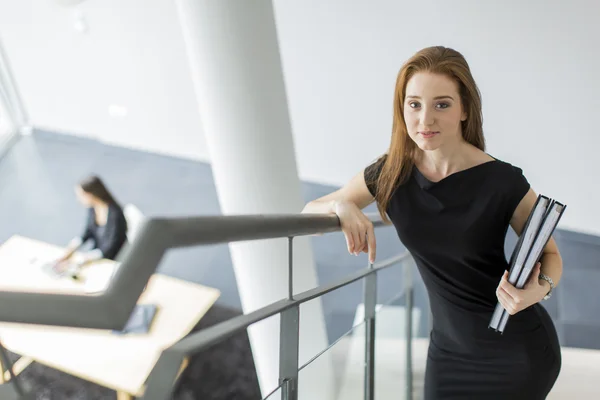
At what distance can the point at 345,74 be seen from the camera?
16.7 ft

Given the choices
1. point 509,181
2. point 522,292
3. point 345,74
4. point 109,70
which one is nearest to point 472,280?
point 522,292

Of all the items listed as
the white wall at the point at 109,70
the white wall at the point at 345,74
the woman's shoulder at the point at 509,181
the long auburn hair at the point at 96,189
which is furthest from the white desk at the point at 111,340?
Answer: the white wall at the point at 109,70

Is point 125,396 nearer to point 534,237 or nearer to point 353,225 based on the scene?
point 353,225

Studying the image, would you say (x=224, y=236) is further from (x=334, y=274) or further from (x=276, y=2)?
(x=276, y=2)

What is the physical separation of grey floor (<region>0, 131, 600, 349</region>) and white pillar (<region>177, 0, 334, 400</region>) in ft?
5.60

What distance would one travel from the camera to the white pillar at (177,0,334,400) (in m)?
2.20

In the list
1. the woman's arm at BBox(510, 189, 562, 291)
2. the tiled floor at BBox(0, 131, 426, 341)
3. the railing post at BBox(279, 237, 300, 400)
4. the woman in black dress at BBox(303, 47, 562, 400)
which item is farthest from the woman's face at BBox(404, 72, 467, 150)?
the tiled floor at BBox(0, 131, 426, 341)

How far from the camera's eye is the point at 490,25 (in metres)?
4.27

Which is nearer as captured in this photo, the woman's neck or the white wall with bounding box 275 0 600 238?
the woman's neck

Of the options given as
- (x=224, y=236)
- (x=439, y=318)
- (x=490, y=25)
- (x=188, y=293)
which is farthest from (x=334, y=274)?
(x=224, y=236)

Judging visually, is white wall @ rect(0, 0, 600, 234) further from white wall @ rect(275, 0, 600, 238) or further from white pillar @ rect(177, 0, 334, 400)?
white pillar @ rect(177, 0, 334, 400)

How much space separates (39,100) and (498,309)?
641 cm

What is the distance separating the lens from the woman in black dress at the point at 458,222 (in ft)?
5.14

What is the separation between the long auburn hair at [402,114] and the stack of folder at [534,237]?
0.34 metres
